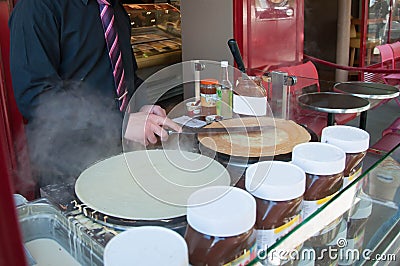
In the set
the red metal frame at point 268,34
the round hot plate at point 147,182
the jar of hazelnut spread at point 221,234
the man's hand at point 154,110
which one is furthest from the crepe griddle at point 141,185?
the red metal frame at point 268,34

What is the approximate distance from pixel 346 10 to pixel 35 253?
5663 millimetres

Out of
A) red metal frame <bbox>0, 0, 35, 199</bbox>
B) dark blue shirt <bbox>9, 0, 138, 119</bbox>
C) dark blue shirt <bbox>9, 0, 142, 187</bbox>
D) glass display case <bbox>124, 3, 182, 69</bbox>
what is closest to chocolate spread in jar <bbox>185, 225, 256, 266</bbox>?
dark blue shirt <bbox>9, 0, 142, 187</bbox>

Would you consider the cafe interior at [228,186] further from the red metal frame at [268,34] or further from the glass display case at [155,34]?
the glass display case at [155,34]

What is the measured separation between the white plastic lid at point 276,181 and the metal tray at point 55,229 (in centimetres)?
32

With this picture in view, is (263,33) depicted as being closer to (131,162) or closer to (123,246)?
(131,162)

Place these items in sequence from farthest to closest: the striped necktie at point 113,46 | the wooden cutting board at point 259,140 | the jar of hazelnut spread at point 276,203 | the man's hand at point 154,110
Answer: the striped necktie at point 113,46 → the man's hand at point 154,110 → the wooden cutting board at point 259,140 → the jar of hazelnut spread at point 276,203

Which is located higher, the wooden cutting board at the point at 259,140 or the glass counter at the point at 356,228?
the wooden cutting board at the point at 259,140

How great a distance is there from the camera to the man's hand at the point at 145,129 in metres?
1.10

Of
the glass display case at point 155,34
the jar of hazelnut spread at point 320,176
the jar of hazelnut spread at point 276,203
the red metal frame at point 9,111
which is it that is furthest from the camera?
the glass display case at point 155,34

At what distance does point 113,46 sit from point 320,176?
3.36 feet

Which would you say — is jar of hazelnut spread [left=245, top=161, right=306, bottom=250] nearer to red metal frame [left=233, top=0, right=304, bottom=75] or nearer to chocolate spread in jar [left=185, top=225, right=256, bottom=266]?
chocolate spread in jar [left=185, top=225, right=256, bottom=266]

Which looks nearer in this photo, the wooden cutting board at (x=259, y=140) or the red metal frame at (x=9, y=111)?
the wooden cutting board at (x=259, y=140)

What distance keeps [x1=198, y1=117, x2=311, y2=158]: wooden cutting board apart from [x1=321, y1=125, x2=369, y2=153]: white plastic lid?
87mm

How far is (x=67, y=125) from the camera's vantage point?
138 centimetres
